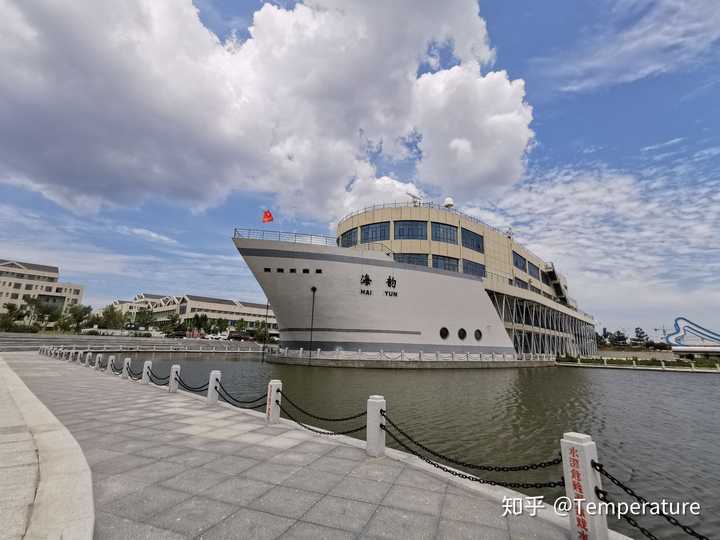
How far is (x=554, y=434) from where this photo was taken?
10.8 metres

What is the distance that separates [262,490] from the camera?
4977 millimetres

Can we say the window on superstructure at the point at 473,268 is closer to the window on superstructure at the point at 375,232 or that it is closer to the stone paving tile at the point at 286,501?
the window on superstructure at the point at 375,232

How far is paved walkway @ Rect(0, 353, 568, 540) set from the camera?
4.01 m

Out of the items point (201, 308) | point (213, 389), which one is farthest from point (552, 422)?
point (201, 308)

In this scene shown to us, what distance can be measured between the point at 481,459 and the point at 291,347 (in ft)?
85.0

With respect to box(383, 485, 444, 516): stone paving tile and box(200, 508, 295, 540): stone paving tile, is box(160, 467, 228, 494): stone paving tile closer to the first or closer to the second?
box(200, 508, 295, 540): stone paving tile

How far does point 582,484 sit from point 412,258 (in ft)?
112

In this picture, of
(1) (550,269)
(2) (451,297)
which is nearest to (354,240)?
(2) (451,297)

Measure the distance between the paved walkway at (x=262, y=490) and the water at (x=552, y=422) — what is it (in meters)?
3.16

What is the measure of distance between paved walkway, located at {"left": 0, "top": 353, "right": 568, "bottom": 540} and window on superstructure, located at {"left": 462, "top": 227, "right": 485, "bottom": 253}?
117 feet

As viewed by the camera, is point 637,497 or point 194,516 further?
point 194,516

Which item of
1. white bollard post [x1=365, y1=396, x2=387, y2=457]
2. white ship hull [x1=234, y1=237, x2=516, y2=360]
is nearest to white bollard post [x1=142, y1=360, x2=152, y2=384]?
white bollard post [x1=365, y1=396, x2=387, y2=457]

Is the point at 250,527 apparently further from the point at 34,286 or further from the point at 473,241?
the point at 34,286

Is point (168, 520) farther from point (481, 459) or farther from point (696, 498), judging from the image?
point (696, 498)
